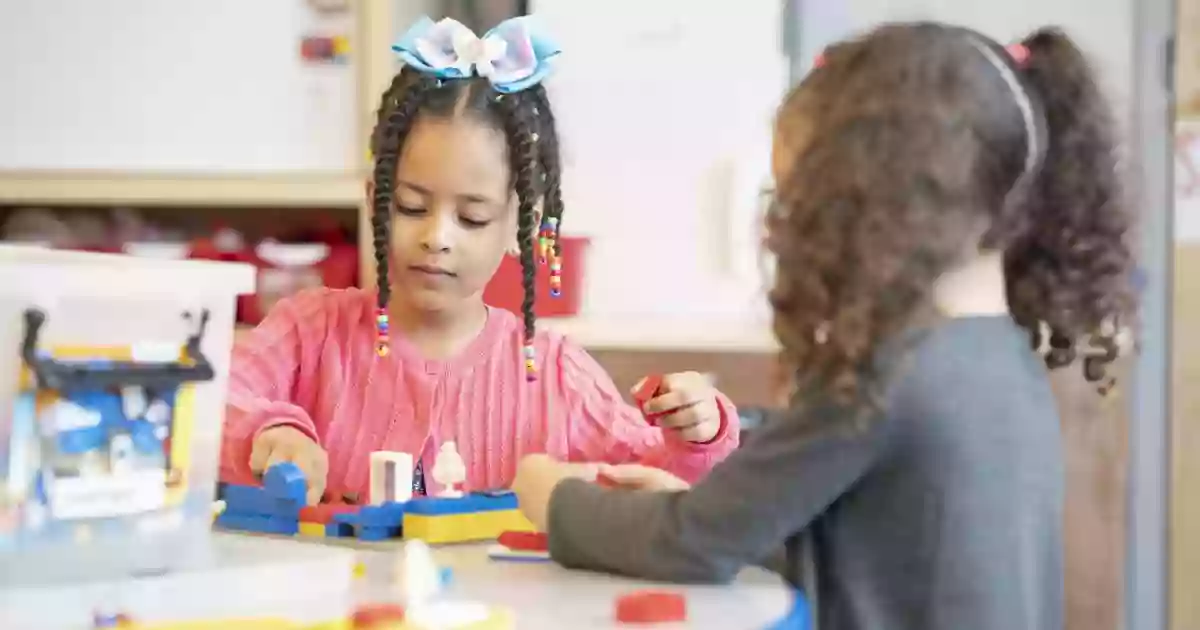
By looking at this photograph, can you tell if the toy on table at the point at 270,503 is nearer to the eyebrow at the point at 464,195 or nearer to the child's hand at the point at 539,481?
the child's hand at the point at 539,481

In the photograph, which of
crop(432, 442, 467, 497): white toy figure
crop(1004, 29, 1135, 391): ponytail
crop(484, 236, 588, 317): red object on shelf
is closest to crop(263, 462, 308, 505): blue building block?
crop(432, 442, 467, 497): white toy figure

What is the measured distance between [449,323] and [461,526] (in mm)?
399

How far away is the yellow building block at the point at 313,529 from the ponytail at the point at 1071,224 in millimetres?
503

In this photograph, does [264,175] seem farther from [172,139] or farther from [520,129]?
[520,129]

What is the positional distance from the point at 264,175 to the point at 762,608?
1224mm

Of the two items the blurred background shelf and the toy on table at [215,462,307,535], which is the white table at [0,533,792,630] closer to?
the toy on table at [215,462,307,535]

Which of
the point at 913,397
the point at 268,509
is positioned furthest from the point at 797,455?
the point at 268,509

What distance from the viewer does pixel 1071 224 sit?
36.9 inches

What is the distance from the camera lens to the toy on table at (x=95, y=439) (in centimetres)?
63

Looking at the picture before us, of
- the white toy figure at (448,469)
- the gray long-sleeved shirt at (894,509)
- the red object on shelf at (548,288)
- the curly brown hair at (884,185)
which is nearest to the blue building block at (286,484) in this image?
the white toy figure at (448,469)

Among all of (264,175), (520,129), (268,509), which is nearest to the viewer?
(268,509)

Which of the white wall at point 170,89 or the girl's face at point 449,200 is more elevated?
the white wall at point 170,89

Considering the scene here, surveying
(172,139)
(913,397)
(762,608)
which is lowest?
(762,608)

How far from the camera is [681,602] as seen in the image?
27.7 inches
